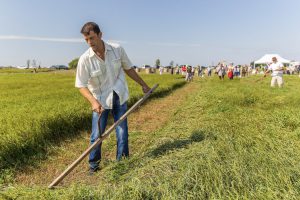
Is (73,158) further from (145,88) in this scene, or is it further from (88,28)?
(88,28)

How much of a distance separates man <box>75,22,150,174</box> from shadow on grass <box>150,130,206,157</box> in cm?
47

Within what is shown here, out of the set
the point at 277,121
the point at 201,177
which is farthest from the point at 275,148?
the point at 277,121

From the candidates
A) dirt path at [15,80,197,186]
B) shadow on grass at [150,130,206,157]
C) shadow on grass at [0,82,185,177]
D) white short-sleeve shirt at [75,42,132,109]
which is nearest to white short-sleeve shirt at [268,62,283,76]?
dirt path at [15,80,197,186]

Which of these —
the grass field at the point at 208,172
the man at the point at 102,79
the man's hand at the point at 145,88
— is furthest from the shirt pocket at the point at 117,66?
the grass field at the point at 208,172

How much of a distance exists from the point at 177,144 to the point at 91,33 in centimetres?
204

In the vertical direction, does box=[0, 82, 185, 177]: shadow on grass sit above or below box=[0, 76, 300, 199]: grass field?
below

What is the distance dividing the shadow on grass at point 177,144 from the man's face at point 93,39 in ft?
5.33

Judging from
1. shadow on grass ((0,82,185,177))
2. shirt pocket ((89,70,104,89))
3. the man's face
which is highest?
the man's face

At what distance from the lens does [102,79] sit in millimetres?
3766

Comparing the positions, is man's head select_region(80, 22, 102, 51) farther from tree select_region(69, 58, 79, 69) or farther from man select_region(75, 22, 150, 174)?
tree select_region(69, 58, 79, 69)

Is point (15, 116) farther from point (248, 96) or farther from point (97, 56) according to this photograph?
point (248, 96)

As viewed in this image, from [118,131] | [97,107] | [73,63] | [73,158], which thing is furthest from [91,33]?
[73,63]

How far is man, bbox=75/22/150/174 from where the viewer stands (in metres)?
3.49

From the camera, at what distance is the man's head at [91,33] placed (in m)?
3.34
